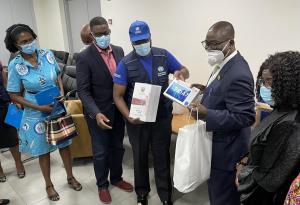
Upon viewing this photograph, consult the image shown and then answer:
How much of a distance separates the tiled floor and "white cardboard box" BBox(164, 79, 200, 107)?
124 centimetres

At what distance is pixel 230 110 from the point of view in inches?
54.1

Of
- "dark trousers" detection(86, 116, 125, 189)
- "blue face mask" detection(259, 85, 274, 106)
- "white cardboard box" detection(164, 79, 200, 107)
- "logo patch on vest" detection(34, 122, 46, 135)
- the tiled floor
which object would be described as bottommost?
the tiled floor

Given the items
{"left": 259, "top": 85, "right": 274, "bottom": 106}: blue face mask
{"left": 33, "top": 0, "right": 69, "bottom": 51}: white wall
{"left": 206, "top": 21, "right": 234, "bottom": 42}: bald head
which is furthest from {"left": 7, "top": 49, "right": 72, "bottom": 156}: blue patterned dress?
{"left": 33, "top": 0, "right": 69, "bottom": 51}: white wall

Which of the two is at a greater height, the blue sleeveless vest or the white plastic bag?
the blue sleeveless vest

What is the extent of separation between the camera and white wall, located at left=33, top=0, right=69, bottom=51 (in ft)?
20.0

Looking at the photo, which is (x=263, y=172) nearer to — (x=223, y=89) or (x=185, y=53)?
(x=223, y=89)

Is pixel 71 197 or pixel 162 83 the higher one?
pixel 162 83

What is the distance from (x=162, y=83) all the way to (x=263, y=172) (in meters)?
1.03

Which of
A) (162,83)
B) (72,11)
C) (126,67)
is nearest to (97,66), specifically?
(126,67)

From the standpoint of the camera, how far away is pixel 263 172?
108 centimetres

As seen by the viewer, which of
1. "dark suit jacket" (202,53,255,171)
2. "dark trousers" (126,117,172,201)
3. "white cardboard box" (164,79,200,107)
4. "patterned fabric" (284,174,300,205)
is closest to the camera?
"patterned fabric" (284,174,300,205)

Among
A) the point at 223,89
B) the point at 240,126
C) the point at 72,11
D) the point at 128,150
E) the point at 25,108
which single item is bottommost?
the point at 128,150

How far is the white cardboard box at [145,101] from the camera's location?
5.97ft

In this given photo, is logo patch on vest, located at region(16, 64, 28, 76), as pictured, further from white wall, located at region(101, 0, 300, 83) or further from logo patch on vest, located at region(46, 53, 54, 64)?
white wall, located at region(101, 0, 300, 83)
